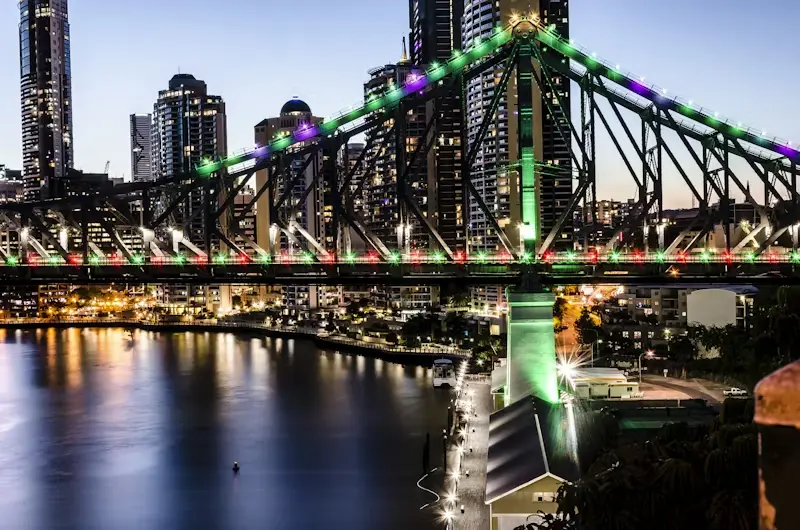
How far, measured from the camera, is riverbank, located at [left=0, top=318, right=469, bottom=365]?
173 feet

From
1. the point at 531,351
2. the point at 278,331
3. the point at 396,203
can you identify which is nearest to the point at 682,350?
the point at 531,351

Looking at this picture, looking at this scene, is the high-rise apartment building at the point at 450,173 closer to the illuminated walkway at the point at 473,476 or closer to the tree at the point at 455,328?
the tree at the point at 455,328

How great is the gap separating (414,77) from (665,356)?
759 inches

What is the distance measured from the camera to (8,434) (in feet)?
105

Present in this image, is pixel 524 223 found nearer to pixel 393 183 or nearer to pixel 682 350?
pixel 682 350

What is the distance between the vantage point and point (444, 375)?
136ft

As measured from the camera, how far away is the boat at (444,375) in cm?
4106

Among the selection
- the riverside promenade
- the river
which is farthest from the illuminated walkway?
the river

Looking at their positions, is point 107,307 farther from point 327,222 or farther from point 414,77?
point 414,77

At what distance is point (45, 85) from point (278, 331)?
9809 centimetres

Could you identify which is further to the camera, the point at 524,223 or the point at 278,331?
the point at 278,331

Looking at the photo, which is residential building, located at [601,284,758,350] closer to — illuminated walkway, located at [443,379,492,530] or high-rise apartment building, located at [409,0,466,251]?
illuminated walkway, located at [443,379,492,530]

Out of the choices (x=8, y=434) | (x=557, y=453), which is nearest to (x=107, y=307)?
(x=8, y=434)

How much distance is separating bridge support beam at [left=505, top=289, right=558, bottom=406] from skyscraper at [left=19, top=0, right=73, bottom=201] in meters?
135
